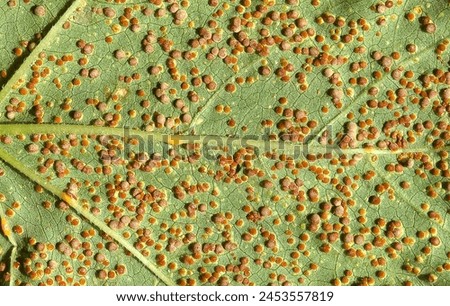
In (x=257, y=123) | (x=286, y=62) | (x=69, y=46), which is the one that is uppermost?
(x=69, y=46)

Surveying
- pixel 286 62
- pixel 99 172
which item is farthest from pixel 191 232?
pixel 286 62

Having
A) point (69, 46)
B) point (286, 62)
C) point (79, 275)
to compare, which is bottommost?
point (79, 275)

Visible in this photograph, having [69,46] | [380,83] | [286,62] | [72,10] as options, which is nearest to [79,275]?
[69,46]

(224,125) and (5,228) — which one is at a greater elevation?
(224,125)

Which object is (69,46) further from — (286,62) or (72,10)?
(286,62)

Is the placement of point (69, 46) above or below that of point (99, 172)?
above

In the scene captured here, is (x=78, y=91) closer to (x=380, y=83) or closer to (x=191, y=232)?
(x=191, y=232)
